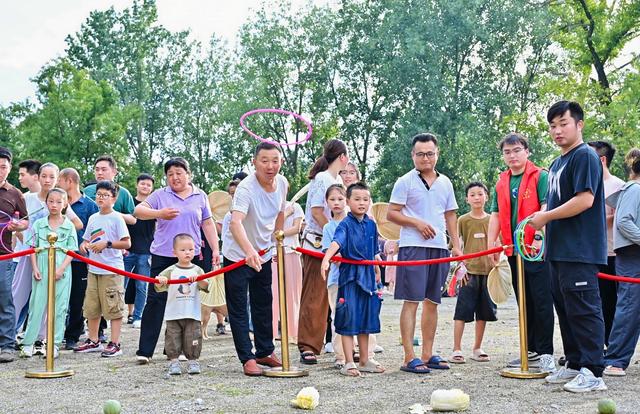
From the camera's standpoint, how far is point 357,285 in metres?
7.04

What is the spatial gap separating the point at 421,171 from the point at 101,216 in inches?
144

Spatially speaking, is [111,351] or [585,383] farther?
[111,351]

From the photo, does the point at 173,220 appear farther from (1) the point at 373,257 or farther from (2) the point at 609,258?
(2) the point at 609,258

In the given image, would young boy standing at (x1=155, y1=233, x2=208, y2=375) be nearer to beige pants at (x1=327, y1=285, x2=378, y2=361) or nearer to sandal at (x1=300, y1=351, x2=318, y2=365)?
sandal at (x1=300, y1=351, x2=318, y2=365)

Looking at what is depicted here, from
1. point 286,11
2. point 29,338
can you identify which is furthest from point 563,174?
point 286,11

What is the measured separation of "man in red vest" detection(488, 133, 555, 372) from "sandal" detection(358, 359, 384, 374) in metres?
1.21

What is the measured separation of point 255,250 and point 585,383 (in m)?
2.97

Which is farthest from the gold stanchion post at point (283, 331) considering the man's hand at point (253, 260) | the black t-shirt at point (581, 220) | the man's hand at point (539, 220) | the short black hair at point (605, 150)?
the short black hair at point (605, 150)

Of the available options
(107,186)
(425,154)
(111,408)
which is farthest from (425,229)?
(107,186)

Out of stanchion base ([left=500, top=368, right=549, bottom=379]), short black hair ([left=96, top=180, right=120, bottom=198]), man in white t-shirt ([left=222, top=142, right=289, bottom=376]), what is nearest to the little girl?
short black hair ([left=96, top=180, right=120, bottom=198])

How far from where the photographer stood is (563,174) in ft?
20.3

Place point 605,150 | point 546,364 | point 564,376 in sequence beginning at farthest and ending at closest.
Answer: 1. point 605,150
2. point 546,364
3. point 564,376

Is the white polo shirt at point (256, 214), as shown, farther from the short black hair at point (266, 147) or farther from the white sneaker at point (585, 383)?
the white sneaker at point (585, 383)

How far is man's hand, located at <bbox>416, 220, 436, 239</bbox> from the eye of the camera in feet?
23.1
